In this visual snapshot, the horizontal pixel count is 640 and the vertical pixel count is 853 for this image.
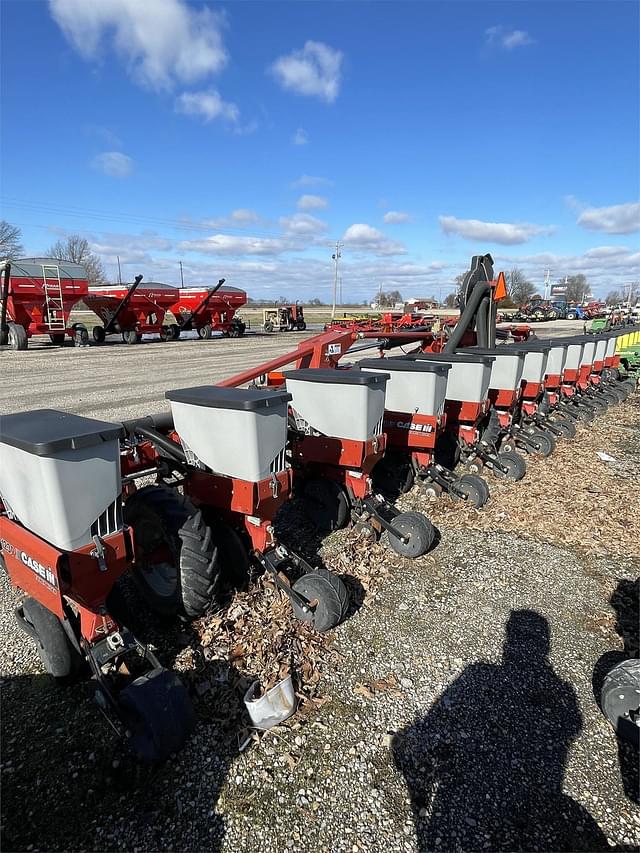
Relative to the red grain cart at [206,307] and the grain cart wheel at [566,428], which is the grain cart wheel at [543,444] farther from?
the red grain cart at [206,307]

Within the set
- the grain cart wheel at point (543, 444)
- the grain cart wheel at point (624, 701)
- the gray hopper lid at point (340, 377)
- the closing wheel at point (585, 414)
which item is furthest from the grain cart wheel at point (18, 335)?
the grain cart wheel at point (624, 701)

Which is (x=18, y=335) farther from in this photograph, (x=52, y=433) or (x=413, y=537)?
(x=52, y=433)

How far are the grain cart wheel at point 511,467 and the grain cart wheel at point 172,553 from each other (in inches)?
155

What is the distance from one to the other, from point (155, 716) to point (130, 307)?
2054 centimetres

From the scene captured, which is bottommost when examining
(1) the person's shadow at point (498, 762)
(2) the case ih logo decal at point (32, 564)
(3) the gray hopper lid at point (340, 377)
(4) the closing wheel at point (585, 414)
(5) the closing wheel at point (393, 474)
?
(1) the person's shadow at point (498, 762)

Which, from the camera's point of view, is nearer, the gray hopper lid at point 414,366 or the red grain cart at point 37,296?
the gray hopper lid at point 414,366

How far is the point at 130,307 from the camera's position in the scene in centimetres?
2058

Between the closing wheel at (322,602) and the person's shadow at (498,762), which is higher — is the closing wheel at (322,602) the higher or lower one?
the higher one

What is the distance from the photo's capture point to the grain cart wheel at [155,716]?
2176mm

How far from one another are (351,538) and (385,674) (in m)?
1.53

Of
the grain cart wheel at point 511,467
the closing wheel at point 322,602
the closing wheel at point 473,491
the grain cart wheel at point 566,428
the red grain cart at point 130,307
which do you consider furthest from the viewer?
the red grain cart at point 130,307

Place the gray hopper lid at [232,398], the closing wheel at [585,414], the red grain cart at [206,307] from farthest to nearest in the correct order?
the red grain cart at [206,307], the closing wheel at [585,414], the gray hopper lid at [232,398]

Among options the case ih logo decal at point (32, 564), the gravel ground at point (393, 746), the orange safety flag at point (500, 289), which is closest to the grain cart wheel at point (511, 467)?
the gravel ground at point (393, 746)

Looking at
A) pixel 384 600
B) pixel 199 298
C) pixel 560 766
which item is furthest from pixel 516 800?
pixel 199 298
